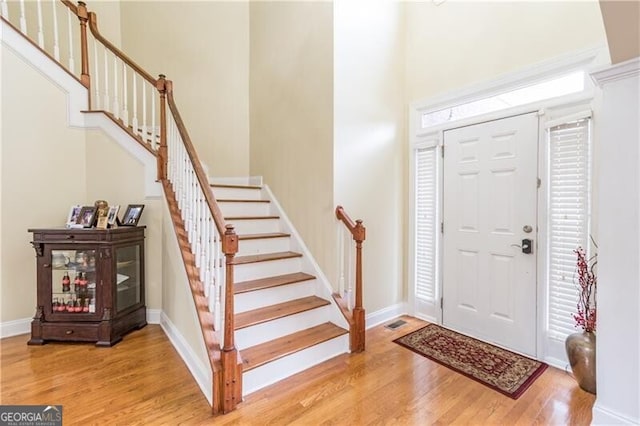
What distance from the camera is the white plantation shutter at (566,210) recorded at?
2230mm

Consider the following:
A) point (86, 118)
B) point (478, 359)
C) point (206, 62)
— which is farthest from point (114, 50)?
point (478, 359)

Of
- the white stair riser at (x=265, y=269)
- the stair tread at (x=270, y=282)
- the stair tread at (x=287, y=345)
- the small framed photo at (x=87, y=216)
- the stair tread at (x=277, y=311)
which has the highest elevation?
the small framed photo at (x=87, y=216)

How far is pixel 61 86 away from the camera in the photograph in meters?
3.01

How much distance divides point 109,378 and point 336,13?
3.49 metres

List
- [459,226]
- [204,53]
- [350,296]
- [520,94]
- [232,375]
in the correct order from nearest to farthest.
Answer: [232,375]
[520,94]
[350,296]
[459,226]
[204,53]

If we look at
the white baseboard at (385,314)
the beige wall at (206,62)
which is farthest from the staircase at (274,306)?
the beige wall at (206,62)

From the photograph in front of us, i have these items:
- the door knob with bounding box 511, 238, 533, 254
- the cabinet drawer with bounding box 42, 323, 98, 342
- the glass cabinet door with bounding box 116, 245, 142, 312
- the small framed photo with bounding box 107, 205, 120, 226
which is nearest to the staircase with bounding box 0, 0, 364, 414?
the small framed photo with bounding box 107, 205, 120, 226

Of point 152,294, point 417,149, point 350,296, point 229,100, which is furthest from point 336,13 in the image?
point 152,294

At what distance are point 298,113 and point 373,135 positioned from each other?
Answer: 2.72 feet

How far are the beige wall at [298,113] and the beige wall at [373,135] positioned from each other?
15 cm

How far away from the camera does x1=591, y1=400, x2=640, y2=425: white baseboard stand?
1.61 metres

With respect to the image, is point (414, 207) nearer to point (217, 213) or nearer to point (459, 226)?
point (459, 226)

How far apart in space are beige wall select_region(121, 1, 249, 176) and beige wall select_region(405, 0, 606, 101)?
7.62ft

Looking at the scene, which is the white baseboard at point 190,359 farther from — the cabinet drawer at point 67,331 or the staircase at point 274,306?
the cabinet drawer at point 67,331
